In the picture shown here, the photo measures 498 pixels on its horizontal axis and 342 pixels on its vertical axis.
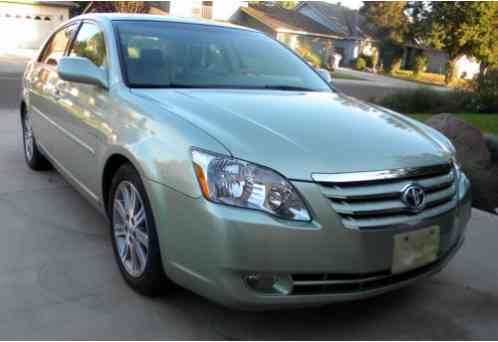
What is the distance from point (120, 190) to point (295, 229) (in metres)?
1.20

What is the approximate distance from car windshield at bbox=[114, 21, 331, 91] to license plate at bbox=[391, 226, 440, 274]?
1.56m

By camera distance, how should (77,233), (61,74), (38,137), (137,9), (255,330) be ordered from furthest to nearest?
(137,9) < (38,137) < (77,233) < (61,74) < (255,330)

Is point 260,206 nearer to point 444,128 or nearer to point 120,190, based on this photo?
point 120,190

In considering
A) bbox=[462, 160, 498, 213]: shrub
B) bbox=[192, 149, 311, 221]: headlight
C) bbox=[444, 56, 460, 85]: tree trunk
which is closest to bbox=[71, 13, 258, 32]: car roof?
bbox=[192, 149, 311, 221]: headlight

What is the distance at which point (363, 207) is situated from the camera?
89.8 inches

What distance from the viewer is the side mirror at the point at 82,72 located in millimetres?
3162

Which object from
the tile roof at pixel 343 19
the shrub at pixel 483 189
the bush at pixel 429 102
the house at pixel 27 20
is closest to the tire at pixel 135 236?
the shrub at pixel 483 189

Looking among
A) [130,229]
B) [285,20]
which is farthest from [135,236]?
[285,20]

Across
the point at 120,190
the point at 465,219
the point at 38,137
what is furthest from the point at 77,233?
the point at 465,219

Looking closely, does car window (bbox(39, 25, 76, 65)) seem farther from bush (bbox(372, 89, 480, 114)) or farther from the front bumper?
bush (bbox(372, 89, 480, 114))

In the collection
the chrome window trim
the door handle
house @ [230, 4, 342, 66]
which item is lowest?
the chrome window trim

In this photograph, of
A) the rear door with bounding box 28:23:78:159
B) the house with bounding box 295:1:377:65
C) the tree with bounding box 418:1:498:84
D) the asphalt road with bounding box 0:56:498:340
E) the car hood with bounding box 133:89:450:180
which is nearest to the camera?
the car hood with bounding box 133:89:450:180

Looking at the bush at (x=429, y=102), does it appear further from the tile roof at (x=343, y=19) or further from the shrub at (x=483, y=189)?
the tile roof at (x=343, y=19)

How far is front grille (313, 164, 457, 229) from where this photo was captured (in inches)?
88.4
